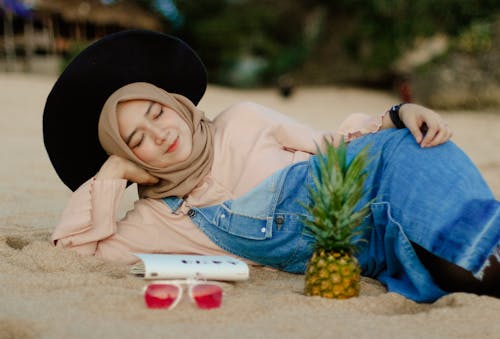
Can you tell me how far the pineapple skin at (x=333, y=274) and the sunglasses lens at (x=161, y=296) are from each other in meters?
0.63

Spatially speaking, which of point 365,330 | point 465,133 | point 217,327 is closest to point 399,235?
point 365,330

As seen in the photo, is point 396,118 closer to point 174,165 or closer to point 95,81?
point 174,165

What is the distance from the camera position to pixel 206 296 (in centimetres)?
273

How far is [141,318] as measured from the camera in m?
2.64

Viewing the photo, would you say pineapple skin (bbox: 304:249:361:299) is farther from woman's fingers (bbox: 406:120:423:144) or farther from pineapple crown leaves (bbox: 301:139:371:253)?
woman's fingers (bbox: 406:120:423:144)

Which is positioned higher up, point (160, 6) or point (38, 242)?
point (160, 6)

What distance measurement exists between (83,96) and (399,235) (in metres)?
1.88

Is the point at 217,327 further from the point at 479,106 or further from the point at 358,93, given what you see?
the point at 358,93

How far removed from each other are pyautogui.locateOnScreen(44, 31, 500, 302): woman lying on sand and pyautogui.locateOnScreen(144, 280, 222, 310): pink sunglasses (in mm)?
770

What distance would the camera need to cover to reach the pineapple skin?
2.89 meters

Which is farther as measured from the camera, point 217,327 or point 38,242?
point 38,242

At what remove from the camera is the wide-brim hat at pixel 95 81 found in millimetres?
3619

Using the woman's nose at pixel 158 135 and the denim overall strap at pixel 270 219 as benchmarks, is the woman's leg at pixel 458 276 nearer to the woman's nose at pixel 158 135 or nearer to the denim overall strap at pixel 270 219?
the denim overall strap at pixel 270 219

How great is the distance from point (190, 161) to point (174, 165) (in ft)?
0.30
